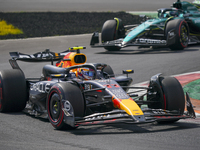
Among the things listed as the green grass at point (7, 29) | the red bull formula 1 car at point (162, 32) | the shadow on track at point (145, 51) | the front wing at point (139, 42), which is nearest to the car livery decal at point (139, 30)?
the red bull formula 1 car at point (162, 32)

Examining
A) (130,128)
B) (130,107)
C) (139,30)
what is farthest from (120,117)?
(139,30)

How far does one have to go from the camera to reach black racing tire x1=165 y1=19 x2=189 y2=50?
17406 mm

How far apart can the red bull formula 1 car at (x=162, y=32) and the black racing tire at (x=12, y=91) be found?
8.32 metres

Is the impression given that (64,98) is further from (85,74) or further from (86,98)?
(85,74)

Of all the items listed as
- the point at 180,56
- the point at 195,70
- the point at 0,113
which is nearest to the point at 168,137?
the point at 0,113

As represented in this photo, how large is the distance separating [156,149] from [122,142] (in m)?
0.63

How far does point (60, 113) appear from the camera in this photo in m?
7.21

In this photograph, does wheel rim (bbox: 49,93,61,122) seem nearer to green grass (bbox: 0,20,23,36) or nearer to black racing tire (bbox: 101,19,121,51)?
black racing tire (bbox: 101,19,121,51)

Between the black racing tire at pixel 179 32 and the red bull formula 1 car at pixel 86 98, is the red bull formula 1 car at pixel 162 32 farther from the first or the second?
the red bull formula 1 car at pixel 86 98

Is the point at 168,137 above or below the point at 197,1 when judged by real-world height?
below

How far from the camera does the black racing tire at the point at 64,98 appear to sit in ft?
23.4

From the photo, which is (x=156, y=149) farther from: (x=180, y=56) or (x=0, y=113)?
(x=180, y=56)

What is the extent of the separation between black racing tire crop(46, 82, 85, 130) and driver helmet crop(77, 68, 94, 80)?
1450 mm

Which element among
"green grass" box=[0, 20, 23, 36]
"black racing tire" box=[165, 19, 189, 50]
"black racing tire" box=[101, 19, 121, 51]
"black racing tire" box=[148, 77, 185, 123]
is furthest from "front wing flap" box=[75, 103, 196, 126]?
"green grass" box=[0, 20, 23, 36]
